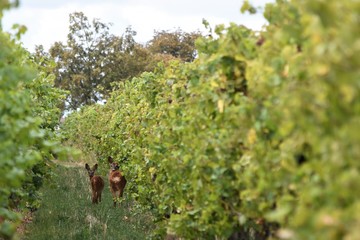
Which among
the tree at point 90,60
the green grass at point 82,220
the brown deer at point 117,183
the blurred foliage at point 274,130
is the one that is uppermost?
the tree at point 90,60

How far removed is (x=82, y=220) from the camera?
15.1m

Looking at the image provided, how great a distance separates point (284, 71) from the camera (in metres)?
4.88

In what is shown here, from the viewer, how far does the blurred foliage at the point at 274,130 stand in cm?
353

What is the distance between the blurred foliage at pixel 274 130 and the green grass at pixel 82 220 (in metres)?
3.34

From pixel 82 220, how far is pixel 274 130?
34.9ft

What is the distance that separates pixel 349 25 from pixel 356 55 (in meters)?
0.16

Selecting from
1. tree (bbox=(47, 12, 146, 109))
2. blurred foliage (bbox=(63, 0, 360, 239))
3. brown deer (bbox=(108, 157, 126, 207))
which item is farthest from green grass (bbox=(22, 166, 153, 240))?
tree (bbox=(47, 12, 146, 109))

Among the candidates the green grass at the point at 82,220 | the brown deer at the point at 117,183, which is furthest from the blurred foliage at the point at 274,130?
the brown deer at the point at 117,183

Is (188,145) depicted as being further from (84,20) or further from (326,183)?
(84,20)

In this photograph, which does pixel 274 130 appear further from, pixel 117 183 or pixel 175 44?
pixel 175 44

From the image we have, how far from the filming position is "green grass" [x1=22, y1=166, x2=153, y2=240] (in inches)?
519

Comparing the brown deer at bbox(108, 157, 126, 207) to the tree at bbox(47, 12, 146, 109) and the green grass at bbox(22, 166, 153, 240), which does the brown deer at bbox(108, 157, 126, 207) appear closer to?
the green grass at bbox(22, 166, 153, 240)

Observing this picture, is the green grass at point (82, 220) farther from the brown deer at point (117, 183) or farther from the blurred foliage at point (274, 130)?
the blurred foliage at point (274, 130)

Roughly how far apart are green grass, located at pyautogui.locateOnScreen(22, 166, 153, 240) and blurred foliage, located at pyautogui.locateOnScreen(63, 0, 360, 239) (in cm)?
334
